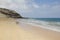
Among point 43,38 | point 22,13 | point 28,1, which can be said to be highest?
point 28,1

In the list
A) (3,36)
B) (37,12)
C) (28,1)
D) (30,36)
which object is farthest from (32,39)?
(28,1)

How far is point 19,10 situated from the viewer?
1.88m

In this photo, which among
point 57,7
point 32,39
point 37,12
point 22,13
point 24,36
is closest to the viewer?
point 32,39

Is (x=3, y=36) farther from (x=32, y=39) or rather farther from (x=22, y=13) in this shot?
(x=22, y=13)

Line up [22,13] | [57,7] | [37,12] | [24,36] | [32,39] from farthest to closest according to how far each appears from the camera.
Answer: [22,13], [37,12], [57,7], [24,36], [32,39]

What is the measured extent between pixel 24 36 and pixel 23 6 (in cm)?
50

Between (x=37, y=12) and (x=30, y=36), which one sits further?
(x=37, y=12)

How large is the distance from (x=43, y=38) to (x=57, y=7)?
1.42 ft

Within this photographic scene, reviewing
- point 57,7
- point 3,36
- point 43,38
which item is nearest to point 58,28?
point 57,7

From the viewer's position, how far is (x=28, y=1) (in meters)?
1.75

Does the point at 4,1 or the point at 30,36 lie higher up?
the point at 4,1

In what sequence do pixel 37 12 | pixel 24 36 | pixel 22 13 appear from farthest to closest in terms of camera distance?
pixel 22 13 → pixel 37 12 → pixel 24 36

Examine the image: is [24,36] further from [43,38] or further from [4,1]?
[4,1]

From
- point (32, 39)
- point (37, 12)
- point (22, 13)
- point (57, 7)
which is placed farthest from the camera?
point (22, 13)
